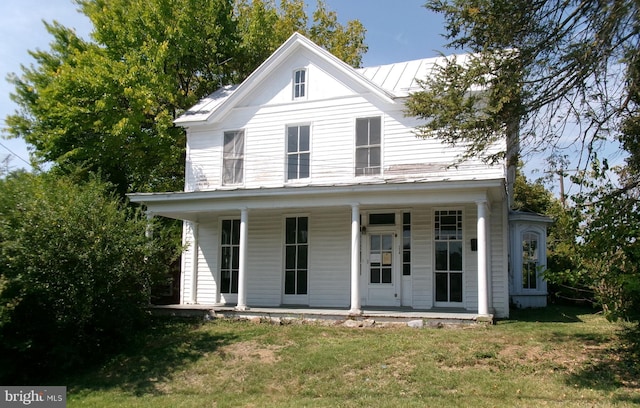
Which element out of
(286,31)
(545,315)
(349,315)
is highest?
(286,31)

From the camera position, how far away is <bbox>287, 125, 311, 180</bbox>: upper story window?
51.2ft

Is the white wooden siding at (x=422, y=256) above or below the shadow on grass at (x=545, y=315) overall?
above

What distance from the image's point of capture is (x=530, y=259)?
57.0 ft

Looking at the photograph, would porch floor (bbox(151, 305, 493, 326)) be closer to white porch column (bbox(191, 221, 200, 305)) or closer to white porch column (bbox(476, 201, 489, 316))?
white porch column (bbox(476, 201, 489, 316))

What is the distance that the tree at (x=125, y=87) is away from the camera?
18.2 m

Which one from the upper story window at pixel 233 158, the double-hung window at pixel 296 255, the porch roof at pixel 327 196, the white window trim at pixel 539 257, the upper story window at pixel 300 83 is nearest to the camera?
the porch roof at pixel 327 196

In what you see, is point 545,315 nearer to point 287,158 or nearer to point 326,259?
point 326,259

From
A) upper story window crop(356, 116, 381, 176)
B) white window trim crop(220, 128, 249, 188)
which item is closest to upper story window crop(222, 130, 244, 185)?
white window trim crop(220, 128, 249, 188)

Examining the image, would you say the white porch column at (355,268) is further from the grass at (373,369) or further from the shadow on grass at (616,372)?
the shadow on grass at (616,372)

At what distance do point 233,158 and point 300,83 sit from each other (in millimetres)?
3116

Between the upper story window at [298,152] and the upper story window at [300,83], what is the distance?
40.3 inches

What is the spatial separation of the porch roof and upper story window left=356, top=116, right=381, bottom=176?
1395 mm

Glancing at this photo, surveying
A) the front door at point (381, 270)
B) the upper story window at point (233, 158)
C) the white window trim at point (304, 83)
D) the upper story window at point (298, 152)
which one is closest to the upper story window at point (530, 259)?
the front door at point (381, 270)

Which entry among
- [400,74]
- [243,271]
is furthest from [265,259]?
[400,74]
